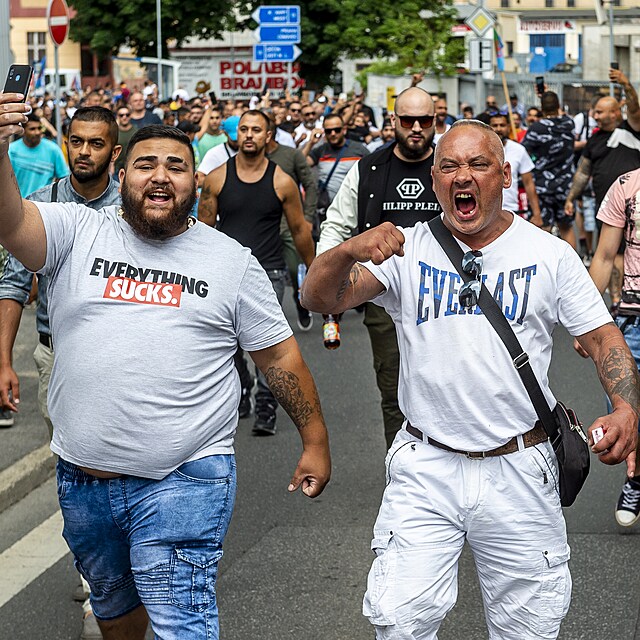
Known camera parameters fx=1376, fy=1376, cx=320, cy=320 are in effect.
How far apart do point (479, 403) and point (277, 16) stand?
98.6 ft

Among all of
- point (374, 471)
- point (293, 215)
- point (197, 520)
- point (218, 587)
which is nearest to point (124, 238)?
point (197, 520)

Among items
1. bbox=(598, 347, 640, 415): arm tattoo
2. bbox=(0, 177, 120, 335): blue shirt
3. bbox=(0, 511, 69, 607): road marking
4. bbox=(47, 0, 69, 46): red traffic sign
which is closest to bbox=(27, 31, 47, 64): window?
bbox=(47, 0, 69, 46): red traffic sign

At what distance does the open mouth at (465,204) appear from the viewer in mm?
4098

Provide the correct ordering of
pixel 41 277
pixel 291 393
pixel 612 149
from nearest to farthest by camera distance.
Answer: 1. pixel 291 393
2. pixel 41 277
3. pixel 612 149

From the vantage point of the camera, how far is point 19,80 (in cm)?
A: 377

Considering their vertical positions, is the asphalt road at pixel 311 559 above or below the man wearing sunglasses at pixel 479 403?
below

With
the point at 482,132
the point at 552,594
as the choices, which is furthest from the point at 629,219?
the point at 552,594

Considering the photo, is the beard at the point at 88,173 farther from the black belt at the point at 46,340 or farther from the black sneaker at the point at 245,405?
the black sneaker at the point at 245,405

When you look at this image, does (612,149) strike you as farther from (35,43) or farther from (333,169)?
(35,43)

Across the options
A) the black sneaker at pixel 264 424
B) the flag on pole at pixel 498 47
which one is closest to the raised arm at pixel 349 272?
the black sneaker at pixel 264 424

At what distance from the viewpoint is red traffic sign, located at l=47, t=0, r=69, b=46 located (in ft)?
50.4

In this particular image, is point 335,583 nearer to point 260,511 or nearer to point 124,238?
point 260,511

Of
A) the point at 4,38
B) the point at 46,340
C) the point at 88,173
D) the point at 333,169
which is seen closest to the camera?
the point at 88,173

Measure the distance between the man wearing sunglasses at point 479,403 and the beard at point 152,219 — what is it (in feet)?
1.44
